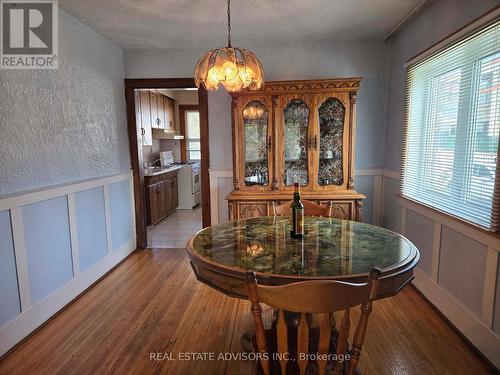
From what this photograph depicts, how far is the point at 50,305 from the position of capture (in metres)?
2.39

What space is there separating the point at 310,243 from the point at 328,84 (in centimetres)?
207

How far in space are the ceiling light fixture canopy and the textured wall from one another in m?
1.31

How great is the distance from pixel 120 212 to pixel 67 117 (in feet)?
4.18

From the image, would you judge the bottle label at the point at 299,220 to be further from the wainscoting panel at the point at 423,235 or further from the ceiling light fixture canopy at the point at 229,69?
the wainscoting panel at the point at 423,235

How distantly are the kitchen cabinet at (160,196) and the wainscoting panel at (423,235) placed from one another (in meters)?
3.52

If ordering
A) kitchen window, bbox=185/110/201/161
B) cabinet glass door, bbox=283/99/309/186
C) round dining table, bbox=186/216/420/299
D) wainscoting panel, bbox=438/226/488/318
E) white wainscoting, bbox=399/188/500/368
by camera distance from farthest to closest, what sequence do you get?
kitchen window, bbox=185/110/201/161 < cabinet glass door, bbox=283/99/309/186 < wainscoting panel, bbox=438/226/488/318 < white wainscoting, bbox=399/188/500/368 < round dining table, bbox=186/216/420/299

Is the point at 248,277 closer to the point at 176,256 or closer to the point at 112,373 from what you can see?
the point at 112,373

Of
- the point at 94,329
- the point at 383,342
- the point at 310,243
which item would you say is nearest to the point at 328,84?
the point at 310,243

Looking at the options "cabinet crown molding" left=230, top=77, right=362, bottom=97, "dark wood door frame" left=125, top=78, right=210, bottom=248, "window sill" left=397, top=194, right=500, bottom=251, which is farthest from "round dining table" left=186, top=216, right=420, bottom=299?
"dark wood door frame" left=125, top=78, right=210, bottom=248

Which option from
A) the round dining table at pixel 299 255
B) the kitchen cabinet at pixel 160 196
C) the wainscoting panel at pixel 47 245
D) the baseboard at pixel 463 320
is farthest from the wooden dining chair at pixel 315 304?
the kitchen cabinet at pixel 160 196

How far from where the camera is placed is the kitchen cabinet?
4.74 metres

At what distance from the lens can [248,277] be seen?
3.18ft

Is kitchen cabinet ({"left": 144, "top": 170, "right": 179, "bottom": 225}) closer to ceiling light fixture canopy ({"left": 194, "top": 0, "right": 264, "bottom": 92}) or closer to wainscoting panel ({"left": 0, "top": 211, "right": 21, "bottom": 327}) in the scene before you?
wainscoting panel ({"left": 0, "top": 211, "right": 21, "bottom": 327})

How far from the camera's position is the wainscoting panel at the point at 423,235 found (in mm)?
2553
